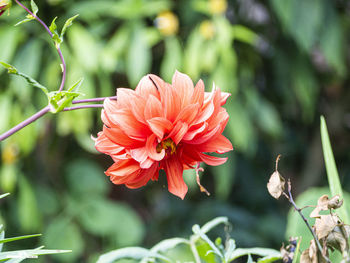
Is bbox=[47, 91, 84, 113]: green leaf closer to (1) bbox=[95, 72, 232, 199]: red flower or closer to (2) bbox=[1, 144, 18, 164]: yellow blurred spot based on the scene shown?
(1) bbox=[95, 72, 232, 199]: red flower

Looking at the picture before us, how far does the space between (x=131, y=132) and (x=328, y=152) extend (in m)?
0.15

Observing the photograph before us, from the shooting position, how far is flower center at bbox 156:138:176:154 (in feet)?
1.03

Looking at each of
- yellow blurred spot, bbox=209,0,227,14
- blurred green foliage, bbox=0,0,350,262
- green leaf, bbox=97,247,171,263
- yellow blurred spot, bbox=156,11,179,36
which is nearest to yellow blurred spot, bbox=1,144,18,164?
blurred green foliage, bbox=0,0,350,262

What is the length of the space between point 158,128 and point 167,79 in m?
0.91

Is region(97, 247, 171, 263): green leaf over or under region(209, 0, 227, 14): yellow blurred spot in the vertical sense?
under

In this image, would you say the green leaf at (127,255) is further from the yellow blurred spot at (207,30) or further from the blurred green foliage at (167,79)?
the yellow blurred spot at (207,30)

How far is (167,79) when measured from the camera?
3.94ft

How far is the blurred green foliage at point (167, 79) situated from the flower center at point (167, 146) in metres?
0.72

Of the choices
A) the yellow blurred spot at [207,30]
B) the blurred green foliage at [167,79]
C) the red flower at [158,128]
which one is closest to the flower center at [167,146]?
the red flower at [158,128]

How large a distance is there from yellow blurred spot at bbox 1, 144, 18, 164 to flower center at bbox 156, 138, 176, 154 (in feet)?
3.01

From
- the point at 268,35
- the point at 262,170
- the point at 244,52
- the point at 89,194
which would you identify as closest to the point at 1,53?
the point at 89,194

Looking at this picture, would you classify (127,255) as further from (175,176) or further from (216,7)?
(216,7)

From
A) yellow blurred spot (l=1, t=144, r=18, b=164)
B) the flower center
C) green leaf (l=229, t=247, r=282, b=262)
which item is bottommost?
green leaf (l=229, t=247, r=282, b=262)

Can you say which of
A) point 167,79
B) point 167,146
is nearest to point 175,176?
point 167,146
